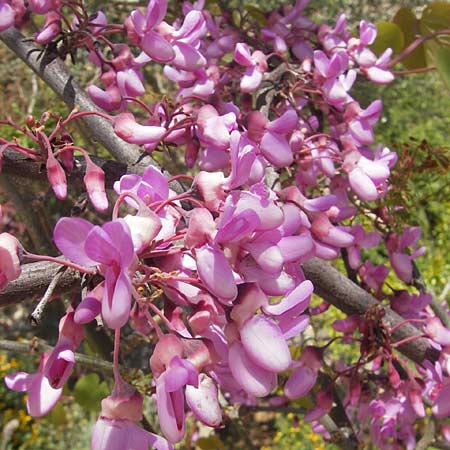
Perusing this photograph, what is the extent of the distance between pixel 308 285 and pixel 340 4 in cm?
304

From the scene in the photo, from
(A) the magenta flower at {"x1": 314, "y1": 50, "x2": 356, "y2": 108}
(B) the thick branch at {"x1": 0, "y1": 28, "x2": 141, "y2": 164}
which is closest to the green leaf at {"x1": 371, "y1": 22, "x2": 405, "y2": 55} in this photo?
(A) the magenta flower at {"x1": 314, "y1": 50, "x2": 356, "y2": 108}

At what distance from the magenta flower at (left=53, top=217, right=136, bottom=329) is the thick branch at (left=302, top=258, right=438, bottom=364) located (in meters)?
0.42

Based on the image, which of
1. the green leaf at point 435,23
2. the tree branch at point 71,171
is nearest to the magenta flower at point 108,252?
the tree branch at point 71,171

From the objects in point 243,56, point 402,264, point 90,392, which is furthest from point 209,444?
point 243,56

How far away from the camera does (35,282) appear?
55cm

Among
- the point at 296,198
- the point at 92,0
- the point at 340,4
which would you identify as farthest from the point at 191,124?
the point at 340,4

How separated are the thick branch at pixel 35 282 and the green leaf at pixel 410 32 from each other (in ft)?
3.73

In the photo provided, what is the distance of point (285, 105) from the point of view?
1062 mm

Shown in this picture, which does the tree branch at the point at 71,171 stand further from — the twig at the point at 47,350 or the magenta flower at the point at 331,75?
the twig at the point at 47,350

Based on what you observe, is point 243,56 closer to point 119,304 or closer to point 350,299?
point 350,299

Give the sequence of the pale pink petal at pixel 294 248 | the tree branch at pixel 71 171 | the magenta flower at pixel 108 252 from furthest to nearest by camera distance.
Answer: the tree branch at pixel 71 171 → the pale pink petal at pixel 294 248 → the magenta flower at pixel 108 252

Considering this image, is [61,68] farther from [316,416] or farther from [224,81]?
[316,416]

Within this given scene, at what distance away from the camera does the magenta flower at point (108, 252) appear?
1.47 ft

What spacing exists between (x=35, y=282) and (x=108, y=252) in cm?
13
